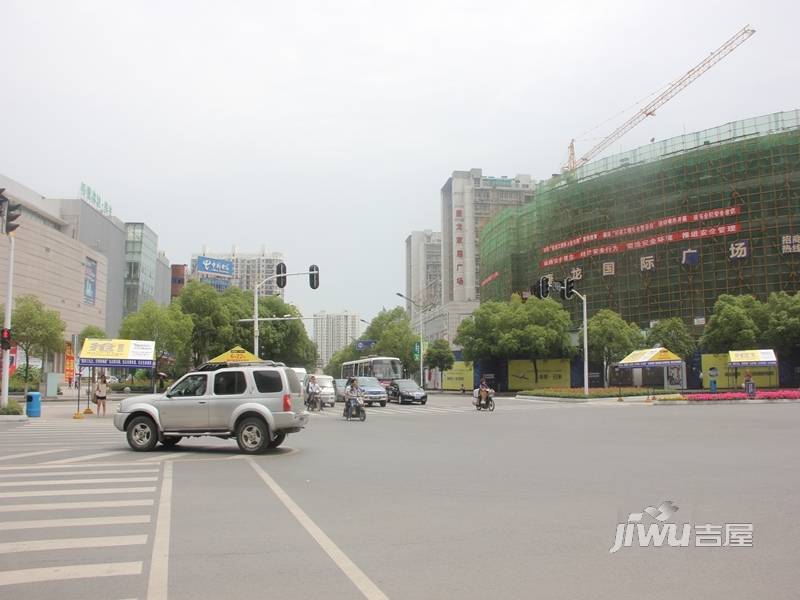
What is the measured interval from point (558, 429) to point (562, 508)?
45.1ft

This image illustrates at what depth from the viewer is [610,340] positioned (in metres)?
61.1

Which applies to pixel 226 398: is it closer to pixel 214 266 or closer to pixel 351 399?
pixel 351 399

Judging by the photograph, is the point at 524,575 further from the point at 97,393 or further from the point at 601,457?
the point at 97,393

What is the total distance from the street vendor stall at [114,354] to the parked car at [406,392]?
16.3m

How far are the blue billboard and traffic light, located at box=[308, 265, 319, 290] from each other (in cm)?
10364

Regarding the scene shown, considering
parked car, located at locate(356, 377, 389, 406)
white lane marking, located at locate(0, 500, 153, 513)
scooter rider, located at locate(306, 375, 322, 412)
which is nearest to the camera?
white lane marking, located at locate(0, 500, 153, 513)

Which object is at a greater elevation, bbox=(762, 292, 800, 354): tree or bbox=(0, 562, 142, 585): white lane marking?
bbox=(762, 292, 800, 354): tree

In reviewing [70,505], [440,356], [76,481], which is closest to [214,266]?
[440,356]

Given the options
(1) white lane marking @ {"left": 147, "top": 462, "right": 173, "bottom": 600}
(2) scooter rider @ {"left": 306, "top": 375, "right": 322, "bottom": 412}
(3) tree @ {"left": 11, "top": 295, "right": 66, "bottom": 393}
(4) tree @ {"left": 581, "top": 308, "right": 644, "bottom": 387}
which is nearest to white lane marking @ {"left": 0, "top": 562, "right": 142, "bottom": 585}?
(1) white lane marking @ {"left": 147, "top": 462, "right": 173, "bottom": 600}

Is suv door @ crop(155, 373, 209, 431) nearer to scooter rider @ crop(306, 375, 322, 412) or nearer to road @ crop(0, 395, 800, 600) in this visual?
road @ crop(0, 395, 800, 600)

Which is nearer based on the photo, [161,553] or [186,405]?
[161,553]

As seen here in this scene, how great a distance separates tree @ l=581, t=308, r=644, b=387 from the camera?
200 ft

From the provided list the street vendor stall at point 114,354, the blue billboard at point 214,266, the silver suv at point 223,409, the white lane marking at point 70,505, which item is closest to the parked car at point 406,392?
the street vendor stall at point 114,354

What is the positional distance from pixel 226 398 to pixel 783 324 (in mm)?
51563
